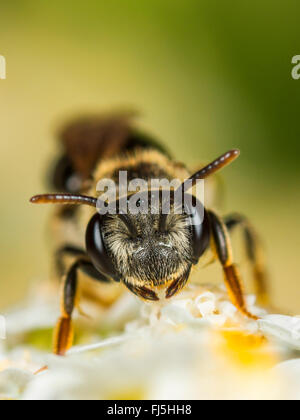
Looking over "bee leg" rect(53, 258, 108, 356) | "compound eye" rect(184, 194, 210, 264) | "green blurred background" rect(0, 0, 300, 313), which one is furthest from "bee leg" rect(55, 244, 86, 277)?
"green blurred background" rect(0, 0, 300, 313)

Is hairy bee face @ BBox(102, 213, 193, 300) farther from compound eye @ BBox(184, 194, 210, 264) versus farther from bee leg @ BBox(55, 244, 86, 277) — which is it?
bee leg @ BBox(55, 244, 86, 277)

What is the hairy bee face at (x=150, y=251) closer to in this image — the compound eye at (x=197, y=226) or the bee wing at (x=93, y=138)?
the compound eye at (x=197, y=226)

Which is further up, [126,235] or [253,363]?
[126,235]

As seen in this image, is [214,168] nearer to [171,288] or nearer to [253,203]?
[171,288]

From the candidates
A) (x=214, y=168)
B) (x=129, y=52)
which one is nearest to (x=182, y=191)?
(x=214, y=168)
